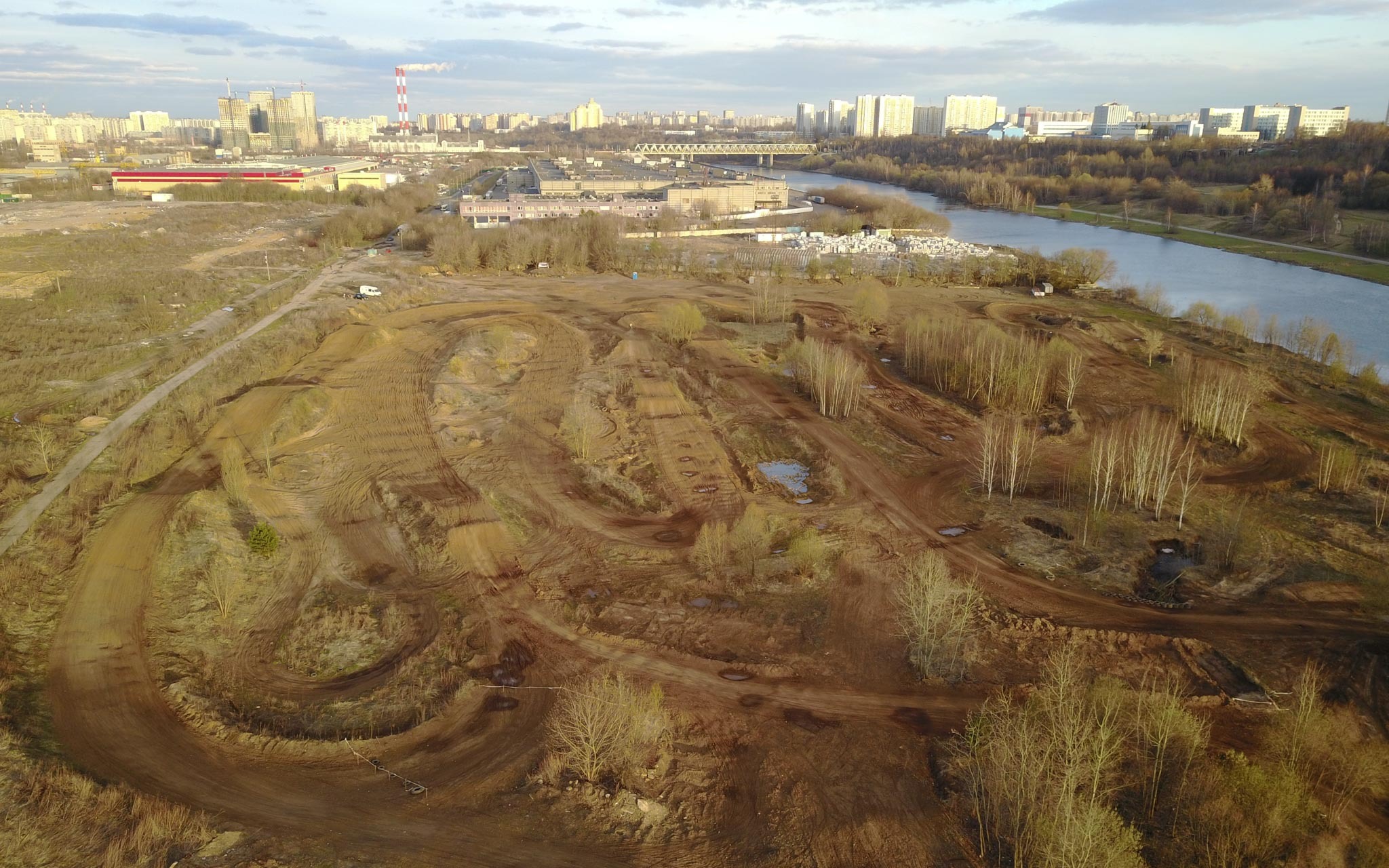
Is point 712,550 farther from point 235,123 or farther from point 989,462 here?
point 235,123

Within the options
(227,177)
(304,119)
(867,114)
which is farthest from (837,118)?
(227,177)

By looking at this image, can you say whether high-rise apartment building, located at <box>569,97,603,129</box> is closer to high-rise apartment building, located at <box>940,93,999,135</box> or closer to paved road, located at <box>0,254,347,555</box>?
high-rise apartment building, located at <box>940,93,999,135</box>

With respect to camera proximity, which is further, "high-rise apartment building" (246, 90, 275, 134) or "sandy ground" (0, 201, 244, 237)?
"high-rise apartment building" (246, 90, 275, 134)

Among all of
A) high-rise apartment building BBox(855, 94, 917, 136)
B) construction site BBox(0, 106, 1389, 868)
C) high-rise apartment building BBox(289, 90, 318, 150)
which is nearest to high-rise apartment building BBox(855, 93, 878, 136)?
high-rise apartment building BBox(855, 94, 917, 136)

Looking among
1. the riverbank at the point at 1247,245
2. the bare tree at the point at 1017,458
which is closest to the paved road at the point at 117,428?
the bare tree at the point at 1017,458

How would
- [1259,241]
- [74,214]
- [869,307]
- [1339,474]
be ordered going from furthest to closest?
[74,214], [1259,241], [869,307], [1339,474]

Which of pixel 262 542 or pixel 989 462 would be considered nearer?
pixel 262 542

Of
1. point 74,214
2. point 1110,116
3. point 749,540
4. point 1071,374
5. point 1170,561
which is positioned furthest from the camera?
point 1110,116
